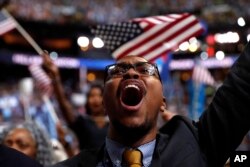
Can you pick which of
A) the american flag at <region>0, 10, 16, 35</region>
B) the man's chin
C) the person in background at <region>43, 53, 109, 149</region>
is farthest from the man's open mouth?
the american flag at <region>0, 10, 16, 35</region>

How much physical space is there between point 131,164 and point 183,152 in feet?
0.77

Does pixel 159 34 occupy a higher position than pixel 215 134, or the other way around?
pixel 215 134

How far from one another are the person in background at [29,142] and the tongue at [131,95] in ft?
4.72

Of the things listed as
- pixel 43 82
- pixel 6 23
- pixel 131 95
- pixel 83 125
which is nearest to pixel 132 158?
pixel 131 95

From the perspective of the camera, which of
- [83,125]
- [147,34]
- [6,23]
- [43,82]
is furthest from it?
[43,82]

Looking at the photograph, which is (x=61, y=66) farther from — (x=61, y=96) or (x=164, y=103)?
(x=164, y=103)

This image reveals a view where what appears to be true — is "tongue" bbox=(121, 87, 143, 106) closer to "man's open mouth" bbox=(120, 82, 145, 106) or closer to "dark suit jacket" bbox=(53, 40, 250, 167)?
"man's open mouth" bbox=(120, 82, 145, 106)

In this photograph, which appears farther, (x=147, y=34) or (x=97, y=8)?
(x=97, y=8)

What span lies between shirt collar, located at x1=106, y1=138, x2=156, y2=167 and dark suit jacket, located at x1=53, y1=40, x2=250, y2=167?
0.08ft

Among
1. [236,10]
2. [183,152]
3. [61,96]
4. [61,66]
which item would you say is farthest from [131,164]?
[61,66]

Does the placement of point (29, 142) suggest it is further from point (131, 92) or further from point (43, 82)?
point (43, 82)

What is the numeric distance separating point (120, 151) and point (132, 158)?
0.41 ft

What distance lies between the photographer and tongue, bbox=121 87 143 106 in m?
2.10

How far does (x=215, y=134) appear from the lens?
2.08 meters
